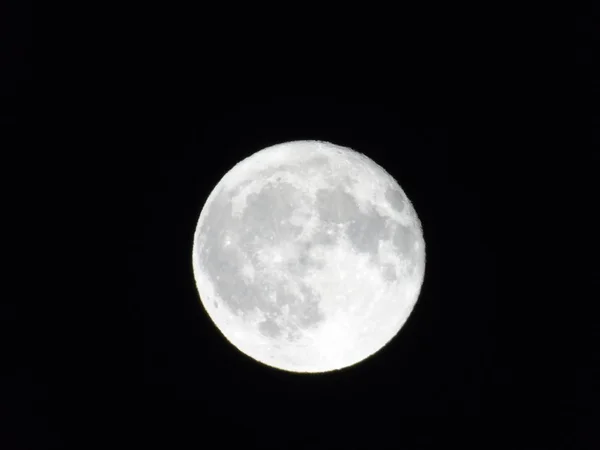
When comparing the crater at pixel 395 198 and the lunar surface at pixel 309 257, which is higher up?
the crater at pixel 395 198

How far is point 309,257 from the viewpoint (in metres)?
4.80

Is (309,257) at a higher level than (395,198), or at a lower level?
lower

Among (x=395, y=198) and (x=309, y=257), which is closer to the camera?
(x=309, y=257)

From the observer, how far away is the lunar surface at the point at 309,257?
4.85m

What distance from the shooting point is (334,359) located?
5.32 meters

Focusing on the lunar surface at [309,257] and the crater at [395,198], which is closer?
the lunar surface at [309,257]

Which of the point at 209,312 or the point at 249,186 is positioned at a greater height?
the point at 249,186

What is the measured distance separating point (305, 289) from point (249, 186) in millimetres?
1040

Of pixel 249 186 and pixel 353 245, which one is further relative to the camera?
pixel 249 186

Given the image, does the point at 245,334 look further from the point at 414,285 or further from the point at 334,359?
the point at 414,285

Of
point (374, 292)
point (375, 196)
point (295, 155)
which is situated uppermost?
point (295, 155)

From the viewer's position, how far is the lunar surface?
4.85 m

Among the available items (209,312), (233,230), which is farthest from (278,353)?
(233,230)

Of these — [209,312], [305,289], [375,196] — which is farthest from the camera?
[209,312]
